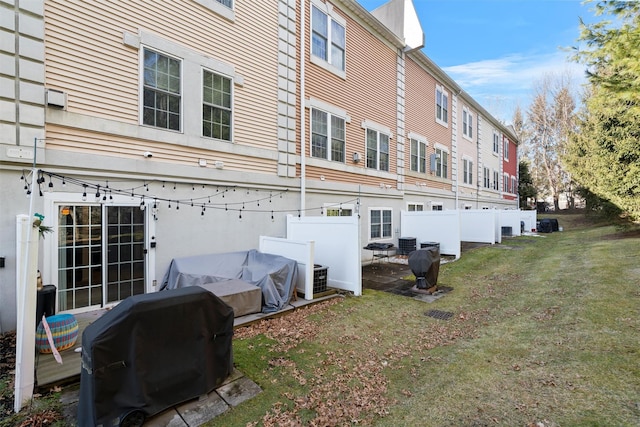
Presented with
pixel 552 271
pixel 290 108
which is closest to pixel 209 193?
→ pixel 290 108

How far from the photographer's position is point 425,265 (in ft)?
25.4

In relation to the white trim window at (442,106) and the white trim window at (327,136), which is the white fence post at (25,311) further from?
the white trim window at (442,106)

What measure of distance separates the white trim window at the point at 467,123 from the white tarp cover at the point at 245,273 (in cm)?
1822

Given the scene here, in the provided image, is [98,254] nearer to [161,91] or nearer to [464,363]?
[161,91]

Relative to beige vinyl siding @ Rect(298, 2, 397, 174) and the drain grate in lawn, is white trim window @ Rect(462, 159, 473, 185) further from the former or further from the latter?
the drain grate in lawn

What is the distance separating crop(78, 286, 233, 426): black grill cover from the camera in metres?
2.84

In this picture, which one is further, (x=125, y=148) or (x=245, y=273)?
(x=245, y=273)

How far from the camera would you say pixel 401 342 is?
16.8 feet

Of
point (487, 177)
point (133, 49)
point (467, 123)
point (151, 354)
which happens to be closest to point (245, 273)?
point (151, 354)

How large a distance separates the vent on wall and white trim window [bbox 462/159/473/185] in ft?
66.9

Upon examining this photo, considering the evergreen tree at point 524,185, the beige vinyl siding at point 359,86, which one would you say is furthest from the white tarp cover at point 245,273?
the evergreen tree at point 524,185

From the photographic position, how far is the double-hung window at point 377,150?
1285 cm

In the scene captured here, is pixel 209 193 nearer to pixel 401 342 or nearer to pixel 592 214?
pixel 401 342

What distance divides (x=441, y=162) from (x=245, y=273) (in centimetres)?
1467
